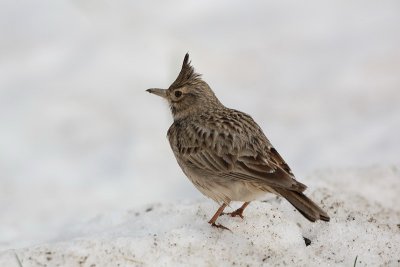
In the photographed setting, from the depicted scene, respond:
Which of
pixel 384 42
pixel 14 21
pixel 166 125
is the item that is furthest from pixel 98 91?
pixel 384 42

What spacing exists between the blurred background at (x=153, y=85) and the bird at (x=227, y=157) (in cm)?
191

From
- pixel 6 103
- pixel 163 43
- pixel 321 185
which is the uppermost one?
pixel 163 43

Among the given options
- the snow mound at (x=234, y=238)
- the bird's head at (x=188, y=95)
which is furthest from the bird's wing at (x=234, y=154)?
the snow mound at (x=234, y=238)

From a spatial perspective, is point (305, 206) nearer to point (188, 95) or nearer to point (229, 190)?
point (229, 190)

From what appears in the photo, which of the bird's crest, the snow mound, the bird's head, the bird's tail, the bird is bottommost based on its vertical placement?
the snow mound

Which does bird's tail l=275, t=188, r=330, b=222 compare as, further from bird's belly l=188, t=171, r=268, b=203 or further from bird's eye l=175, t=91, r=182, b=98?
bird's eye l=175, t=91, r=182, b=98

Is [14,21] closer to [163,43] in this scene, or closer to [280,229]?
[163,43]

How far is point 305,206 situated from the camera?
5.74 metres

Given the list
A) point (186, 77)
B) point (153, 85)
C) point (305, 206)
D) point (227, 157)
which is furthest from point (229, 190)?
point (153, 85)

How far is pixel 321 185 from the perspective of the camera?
823 cm

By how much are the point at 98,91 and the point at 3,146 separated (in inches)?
65.0

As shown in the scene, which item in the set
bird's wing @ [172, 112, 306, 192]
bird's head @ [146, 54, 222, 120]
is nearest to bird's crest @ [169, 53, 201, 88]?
bird's head @ [146, 54, 222, 120]

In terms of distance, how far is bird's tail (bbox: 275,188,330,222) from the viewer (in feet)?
18.6

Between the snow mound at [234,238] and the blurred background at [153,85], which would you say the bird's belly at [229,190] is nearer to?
the snow mound at [234,238]
